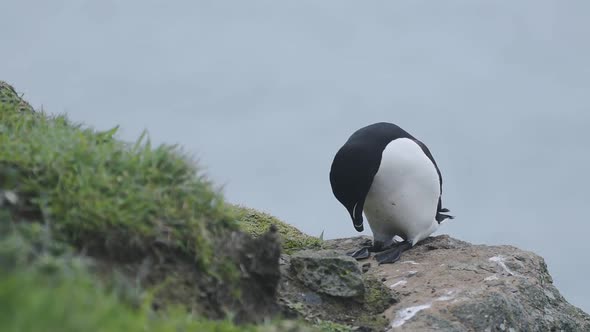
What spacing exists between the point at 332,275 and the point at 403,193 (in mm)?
2833

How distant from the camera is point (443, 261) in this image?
8922mm

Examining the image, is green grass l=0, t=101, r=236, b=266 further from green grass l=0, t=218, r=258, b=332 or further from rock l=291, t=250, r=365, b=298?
rock l=291, t=250, r=365, b=298

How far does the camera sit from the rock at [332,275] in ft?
24.1

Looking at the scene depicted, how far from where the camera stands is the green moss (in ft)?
31.2

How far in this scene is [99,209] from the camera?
15.4ft

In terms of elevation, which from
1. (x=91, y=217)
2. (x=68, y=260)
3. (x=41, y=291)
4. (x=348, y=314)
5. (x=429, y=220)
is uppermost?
(x=429, y=220)

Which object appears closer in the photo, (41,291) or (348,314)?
(41,291)

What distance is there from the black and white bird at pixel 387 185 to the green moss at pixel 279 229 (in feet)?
1.79

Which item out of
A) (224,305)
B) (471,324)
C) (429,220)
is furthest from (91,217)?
(429,220)

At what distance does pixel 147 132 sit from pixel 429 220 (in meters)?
5.38

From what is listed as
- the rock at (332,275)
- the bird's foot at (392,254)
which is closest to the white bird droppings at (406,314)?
the rock at (332,275)

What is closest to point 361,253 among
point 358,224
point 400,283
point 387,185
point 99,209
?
point 358,224

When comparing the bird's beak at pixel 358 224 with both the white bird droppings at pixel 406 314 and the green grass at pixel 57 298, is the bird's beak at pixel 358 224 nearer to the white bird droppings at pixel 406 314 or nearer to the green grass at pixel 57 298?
the white bird droppings at pixel 406 314

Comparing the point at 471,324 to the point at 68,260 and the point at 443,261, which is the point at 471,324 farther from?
the point at 68,260
